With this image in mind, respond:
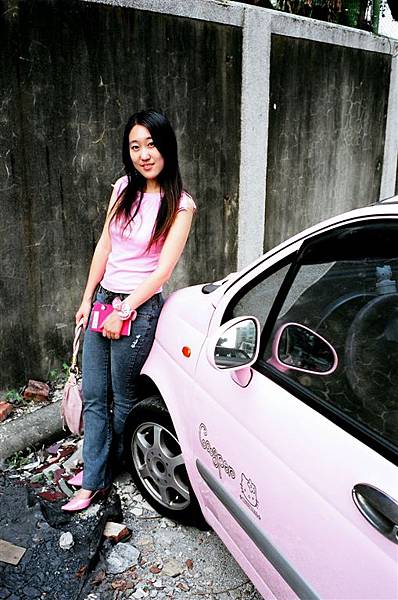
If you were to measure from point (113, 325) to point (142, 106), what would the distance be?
7.66 ft

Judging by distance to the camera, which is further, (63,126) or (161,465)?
(63,126)

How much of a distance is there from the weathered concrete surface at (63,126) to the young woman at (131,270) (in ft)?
3.35

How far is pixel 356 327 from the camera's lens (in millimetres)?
1790

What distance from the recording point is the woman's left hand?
269 centimetres

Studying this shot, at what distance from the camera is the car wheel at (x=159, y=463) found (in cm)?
276

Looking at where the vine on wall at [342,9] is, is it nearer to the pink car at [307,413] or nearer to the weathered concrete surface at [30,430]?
the weathered concrete surface at [30,430]

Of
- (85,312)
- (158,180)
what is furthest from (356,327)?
(85,312)

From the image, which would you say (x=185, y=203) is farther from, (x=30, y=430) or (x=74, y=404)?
(x=30, y=430)

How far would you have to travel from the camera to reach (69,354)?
4.26 meters

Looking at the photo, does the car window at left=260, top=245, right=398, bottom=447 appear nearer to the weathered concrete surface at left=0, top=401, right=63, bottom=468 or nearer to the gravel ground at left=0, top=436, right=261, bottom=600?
the gravel ground at left=0, top=436, right=261, bottom=600

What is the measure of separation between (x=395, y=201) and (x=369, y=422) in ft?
2.41

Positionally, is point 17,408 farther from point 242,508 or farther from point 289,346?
point 289,346

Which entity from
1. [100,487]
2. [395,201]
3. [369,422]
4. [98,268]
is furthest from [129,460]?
[395,201]

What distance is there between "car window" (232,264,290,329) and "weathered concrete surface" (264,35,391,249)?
375cm
